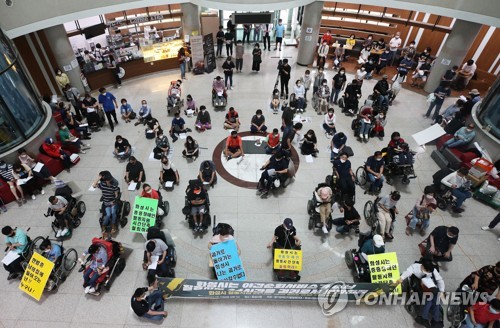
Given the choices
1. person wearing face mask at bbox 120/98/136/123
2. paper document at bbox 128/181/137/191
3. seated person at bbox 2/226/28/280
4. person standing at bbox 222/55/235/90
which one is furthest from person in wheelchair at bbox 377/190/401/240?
person wearing face mask at bbox 120/98/136/123

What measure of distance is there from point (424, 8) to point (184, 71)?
12427 mm

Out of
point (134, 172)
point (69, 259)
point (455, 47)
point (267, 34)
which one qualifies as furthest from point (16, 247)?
point (455, 47)

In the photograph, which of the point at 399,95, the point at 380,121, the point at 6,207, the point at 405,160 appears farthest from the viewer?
the point at 399,95

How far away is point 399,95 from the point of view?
52.6ft

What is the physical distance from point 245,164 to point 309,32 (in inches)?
415

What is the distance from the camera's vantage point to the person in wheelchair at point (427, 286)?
6617 mm

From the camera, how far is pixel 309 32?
17.4 meters

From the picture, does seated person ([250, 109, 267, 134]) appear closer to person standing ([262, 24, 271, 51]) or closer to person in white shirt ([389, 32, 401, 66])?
person standing ([262, 24, 271, 51])

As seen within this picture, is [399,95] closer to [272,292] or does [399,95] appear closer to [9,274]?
[272,292]

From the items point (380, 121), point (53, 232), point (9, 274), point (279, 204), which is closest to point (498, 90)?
point (380, 121)

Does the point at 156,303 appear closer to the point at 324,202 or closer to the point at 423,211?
the point at 324,202

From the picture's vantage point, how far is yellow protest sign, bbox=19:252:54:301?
689cm

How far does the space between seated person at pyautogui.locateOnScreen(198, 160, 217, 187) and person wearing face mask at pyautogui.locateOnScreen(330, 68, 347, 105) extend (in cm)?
774

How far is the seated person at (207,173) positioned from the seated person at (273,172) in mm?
1587
